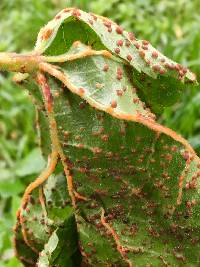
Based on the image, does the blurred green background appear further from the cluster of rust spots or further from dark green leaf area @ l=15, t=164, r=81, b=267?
the cluster of rust spots

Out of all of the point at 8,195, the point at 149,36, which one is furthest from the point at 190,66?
the point at 8,195

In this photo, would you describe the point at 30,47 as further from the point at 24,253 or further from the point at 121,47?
the point at 121,47

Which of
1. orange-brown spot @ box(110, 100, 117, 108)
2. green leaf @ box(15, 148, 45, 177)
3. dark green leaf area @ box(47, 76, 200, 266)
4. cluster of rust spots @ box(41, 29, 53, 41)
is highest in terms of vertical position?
cluster of rust spots @ box(41, 29, 53, 41)

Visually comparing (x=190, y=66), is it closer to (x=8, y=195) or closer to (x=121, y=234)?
(x=8, y=195)

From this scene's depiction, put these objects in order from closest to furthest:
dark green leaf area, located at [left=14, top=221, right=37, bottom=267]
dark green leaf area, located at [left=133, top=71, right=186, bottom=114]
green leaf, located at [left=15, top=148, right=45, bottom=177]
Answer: dark green leaf area, located at [left=133, top=71, right=186, bottom=114] < dark green leaf area, located at [left=14, top=221, right=37, bottom=267] < green leaf, located at [left=15, top=148, right=45, bottom=177]

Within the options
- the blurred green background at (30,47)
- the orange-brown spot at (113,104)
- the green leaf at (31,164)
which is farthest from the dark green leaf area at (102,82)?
the green leaf at (31,164)

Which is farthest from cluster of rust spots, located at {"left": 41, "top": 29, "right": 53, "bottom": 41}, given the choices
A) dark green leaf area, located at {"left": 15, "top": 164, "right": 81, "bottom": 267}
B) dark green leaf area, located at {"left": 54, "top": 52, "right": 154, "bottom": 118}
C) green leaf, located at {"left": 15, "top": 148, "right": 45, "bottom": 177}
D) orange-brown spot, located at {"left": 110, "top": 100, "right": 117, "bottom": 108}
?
green leaf, located at {"left": 15, "top": 148, "right": 45, "bottom": 177}

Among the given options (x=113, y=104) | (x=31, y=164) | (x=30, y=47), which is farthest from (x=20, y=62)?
(x=30, y=47)
